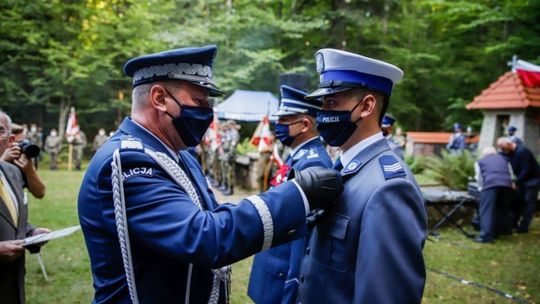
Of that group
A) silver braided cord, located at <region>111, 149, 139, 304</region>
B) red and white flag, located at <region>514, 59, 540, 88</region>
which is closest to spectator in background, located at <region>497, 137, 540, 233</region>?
red and white flag, located at <region>514, 59, 540, 88</region>

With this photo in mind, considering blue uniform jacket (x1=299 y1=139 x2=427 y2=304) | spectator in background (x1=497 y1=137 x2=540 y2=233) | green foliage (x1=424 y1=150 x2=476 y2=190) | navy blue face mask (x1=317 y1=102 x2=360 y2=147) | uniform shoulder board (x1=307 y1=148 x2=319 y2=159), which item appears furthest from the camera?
green foliage (x1=424 y1=150 x2=476 y2=190)

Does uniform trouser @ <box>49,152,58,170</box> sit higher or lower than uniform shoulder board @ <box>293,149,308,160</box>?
lower

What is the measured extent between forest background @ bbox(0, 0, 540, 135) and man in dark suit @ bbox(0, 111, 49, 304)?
1779 centimetres

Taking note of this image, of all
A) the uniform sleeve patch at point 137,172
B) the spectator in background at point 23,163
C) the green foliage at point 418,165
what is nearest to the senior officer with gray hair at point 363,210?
the uniform sleeve patch at point 137,172

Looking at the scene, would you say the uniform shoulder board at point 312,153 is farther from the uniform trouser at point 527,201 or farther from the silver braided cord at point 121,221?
the uniform trouser at point 527,201

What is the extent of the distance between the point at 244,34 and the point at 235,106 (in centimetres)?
494

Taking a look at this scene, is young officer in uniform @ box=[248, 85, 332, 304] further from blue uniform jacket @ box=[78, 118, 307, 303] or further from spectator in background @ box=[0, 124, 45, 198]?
spectator in background @ box=[0, 124, 45, 198]

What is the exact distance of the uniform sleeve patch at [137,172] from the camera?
173 centimetres

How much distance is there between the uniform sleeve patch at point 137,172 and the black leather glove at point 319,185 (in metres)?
0.61

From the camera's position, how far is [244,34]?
72.9ft

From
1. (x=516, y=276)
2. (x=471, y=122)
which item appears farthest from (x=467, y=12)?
(x=516, y=276)

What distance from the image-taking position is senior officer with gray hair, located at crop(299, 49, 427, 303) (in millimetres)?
1759

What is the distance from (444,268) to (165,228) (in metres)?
6.26

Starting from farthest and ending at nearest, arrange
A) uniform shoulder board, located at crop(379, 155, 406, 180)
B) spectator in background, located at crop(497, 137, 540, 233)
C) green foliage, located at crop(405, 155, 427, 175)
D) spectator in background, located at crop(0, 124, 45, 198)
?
green foliage, located at crop(405, 155, 427, 175), spectator in background, located at crop(497, 137, 540, 233), spectator in background, located at crop(0, 124, 45, 198), uniform shoulder board, located at crop(379, 155, 406, 180)
